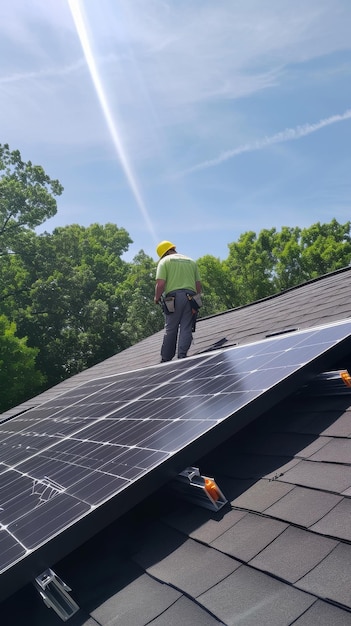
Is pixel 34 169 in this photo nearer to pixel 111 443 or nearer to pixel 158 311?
pixel 158 311

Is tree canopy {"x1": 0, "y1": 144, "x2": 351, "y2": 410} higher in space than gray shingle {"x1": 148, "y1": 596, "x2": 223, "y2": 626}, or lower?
higher

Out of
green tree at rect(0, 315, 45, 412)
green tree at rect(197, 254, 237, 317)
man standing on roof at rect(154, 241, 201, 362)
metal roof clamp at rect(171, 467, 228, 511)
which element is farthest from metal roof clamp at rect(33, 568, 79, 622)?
Result: green tree at rect(197, 254, 237, 317)

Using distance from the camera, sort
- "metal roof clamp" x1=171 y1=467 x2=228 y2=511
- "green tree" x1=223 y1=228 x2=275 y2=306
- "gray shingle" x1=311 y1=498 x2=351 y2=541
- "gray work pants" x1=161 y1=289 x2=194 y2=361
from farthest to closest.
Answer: "green tree" x1=223 y1=228 x2=275 y2=306, "gray work pants" x1=161 y1=289 x2=194 y2=361, "metal roof clamp" x1=171 y1=467 x2=228 y2=511, "gray shingle" x1=311 y1=498 x2=351 y2=541

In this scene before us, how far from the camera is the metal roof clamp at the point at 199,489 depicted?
105 inches

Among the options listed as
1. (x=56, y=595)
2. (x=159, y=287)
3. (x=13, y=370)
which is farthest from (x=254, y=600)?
(x=13, y=370)

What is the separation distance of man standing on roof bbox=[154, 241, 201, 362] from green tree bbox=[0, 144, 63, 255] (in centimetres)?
2992

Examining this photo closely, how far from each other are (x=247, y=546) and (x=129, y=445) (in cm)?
119

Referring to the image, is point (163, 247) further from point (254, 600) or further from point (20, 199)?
point (20, 199)

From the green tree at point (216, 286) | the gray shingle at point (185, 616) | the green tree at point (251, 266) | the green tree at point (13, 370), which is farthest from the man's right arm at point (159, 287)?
the green tree at point (216, 286)

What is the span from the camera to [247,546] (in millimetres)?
2244

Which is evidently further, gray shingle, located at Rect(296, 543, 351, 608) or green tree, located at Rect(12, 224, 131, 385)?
green tree, located at Rect(12, 224, 131, 385)

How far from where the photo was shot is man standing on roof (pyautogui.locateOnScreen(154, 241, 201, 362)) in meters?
6.87

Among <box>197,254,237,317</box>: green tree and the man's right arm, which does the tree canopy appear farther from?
the man's right arm

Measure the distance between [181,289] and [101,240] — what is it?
55048 mm
